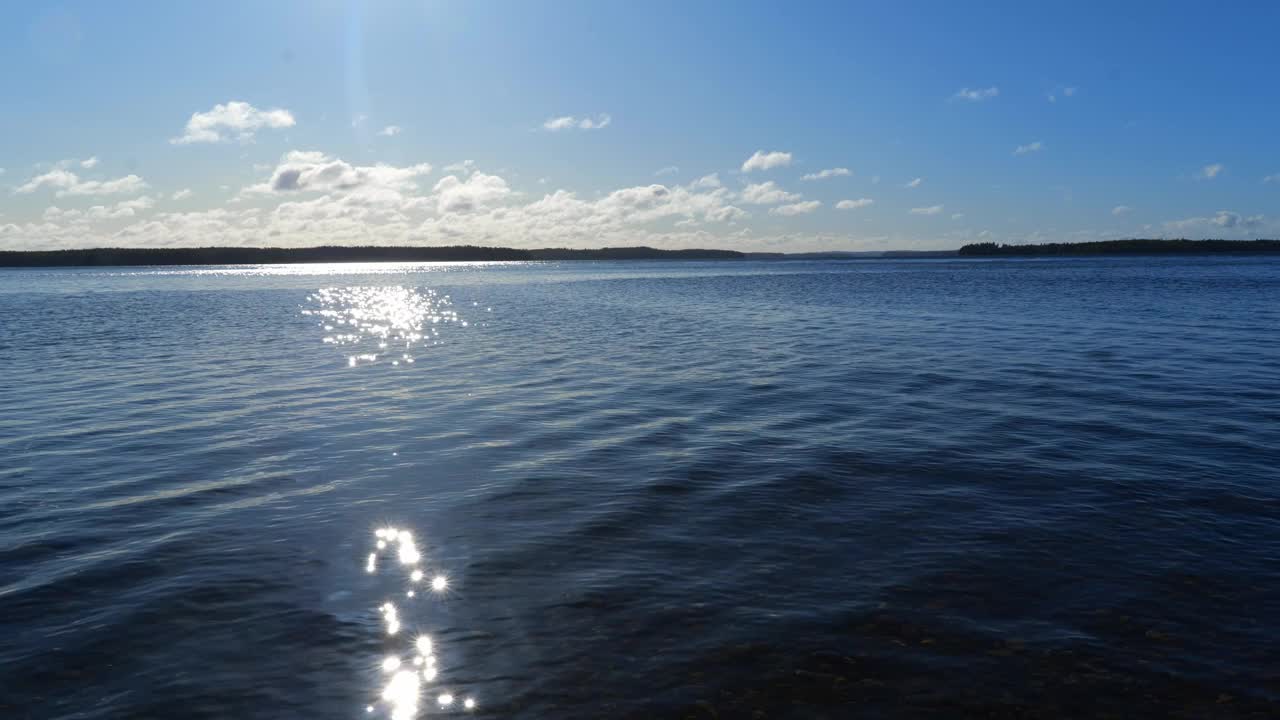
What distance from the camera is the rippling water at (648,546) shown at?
7105 mm

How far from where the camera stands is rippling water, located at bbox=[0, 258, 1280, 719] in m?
7.11

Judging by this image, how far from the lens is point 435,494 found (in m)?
12.9

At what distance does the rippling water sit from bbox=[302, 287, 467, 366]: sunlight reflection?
29.8 feet

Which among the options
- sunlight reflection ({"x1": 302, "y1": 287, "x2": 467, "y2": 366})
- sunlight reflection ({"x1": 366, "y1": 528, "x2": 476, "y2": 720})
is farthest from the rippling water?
sunlight reflection ({"x1": 302, "y1": 287, "x2": 467, "y2": 366})

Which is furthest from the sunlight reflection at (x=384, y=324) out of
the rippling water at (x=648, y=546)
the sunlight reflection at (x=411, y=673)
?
the sunlight reflection at (x=411, y=673)

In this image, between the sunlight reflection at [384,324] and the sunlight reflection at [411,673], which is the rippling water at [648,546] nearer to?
the sunlight reflection at [411,673]

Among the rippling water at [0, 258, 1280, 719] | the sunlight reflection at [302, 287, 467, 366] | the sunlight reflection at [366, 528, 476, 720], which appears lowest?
the sunlight reflection at [366, 528, 476, 720]

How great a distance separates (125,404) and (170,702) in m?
17.7

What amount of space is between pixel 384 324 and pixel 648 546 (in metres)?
43.6

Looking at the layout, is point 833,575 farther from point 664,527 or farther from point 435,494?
point 435,494

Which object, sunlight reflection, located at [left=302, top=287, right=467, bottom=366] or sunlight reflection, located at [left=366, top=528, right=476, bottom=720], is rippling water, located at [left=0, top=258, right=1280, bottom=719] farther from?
sunlight reflection, located at [left=302, top=287, right=467, bottom=366]

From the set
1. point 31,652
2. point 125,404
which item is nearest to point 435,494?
point 31,652

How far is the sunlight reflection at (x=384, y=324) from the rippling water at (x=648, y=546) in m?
9.07

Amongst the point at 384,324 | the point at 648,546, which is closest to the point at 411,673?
the point at 648,546
